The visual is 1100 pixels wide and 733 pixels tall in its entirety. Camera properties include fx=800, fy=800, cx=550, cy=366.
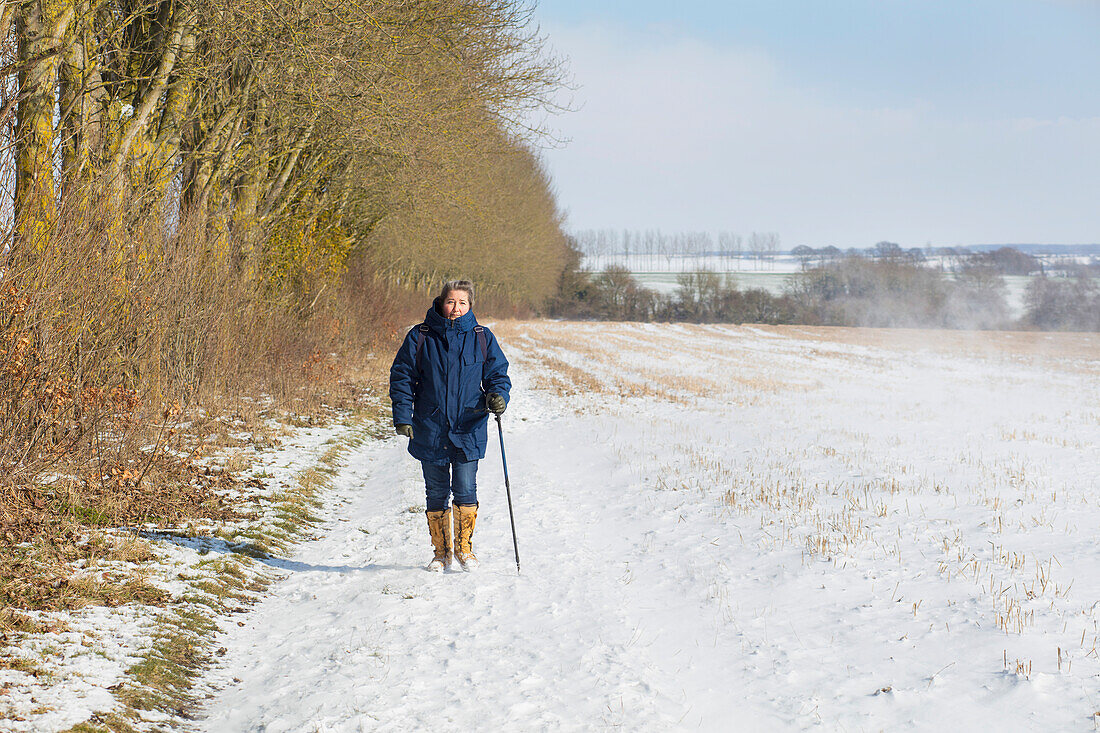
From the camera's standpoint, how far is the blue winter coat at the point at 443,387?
18.3 ft

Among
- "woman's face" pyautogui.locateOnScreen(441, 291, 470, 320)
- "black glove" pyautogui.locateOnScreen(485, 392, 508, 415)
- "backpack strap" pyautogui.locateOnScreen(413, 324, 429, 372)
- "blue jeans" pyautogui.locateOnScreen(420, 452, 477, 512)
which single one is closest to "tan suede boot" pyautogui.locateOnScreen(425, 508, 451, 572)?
"blue jeans" pyautogui.locateOnScreen(420, 452, 477, 512)

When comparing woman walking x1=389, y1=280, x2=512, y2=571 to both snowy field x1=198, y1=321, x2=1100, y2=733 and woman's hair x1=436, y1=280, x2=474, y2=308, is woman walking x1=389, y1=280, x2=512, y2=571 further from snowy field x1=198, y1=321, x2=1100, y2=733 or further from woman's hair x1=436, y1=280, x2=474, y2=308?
snowy field x1=198, y1=321, x2=1100, y2=733

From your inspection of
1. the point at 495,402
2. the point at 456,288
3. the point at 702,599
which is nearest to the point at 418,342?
the point at 456,288

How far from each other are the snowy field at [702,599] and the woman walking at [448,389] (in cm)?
88

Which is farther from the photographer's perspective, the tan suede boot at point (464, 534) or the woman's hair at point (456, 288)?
the tan suede boot at point (464, 534)

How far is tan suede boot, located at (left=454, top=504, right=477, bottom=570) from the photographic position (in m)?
5.88

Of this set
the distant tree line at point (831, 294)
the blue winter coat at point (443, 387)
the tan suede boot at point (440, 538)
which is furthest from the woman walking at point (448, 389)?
the distant tree line at point (831, 294)

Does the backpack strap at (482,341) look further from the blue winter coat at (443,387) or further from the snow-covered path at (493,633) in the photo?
the snow-covered path at (493,633)

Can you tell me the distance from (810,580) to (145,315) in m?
6.64

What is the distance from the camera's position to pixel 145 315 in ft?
26.2

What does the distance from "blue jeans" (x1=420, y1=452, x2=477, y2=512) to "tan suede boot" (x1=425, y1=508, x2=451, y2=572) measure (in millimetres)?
56

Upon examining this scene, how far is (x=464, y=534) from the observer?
5.93 meters

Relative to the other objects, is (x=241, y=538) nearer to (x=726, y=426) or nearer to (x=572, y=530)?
(x=572, y=530)

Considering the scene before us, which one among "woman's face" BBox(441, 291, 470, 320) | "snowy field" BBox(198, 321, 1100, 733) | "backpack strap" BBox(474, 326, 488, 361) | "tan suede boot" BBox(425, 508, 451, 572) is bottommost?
"snowy field" BBox(198, 321, 1100, 733)
